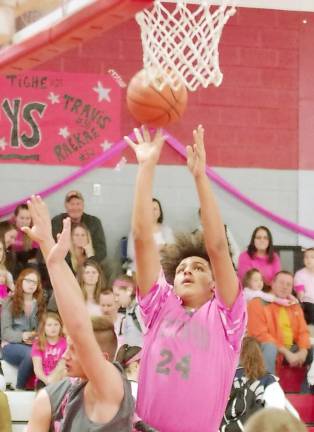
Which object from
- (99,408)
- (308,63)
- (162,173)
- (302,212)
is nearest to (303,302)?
(302,212)

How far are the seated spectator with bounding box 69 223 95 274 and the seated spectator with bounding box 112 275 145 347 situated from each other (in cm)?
63

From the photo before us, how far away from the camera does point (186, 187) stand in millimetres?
9852

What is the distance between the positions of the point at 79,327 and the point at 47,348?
444 centimetres

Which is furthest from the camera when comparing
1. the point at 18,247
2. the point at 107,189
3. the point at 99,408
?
the point at 107,189

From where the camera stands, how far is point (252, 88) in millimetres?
10133

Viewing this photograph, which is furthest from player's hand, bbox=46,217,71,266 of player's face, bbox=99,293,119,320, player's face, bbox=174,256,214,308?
player's face, bbox=99,293,119,320

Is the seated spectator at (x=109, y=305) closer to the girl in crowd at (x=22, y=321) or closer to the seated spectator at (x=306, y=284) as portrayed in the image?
the girl in crowd at (x=22, y=321)

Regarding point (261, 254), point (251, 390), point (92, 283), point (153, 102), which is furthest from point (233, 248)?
point (153, 102)

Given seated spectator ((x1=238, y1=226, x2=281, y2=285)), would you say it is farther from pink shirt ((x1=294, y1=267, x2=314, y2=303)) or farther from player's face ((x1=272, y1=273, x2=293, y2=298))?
player's face ((x1=272, y1=273, x2=293, y2=298))

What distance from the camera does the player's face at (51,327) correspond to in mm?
7609

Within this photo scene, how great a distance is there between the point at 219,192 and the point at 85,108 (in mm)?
1646

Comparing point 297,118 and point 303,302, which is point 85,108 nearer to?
point 297,118

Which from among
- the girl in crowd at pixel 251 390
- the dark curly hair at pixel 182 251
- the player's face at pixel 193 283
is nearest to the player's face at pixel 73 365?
the player's face at pixel 193 283

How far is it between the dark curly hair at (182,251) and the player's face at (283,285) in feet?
14.5
